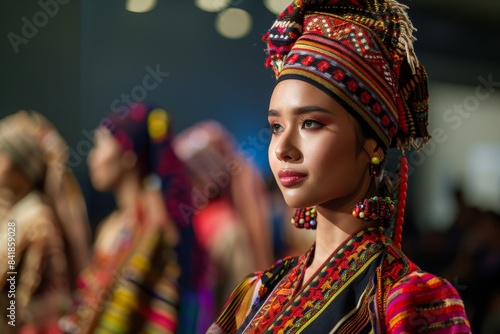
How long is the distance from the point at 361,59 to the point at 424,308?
51 centimetres

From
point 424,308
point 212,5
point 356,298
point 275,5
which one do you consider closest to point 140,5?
point 212,5

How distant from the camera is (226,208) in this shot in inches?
99.5

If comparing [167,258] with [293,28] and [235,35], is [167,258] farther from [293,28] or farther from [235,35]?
[293,28]

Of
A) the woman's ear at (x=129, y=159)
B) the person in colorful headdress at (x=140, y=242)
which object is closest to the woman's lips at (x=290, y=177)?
the person in colorful headdress at (x=140, y=242)

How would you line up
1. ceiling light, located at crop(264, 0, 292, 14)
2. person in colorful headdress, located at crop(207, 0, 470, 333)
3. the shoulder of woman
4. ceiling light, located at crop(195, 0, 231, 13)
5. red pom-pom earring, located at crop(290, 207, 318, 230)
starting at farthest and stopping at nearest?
ceiling light, located at crop(195, 0, 231, 13)
ceiling light, located at crop(264, 0, 292, 14)
red pom-pom earring, located at crop(290, 207, 318, 230)
person in colorful headdress, located at crop(207, 0, 470, 333)
the shoulder of woman

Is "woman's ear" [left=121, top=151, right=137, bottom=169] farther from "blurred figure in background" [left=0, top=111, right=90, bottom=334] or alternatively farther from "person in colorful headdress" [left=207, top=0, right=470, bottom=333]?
"person in colorful headdress" [left=207, top=0, right=470, bottom=333]

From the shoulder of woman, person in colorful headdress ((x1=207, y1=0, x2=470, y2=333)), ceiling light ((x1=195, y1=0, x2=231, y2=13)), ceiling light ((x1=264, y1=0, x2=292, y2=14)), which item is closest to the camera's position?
the shoulder of woman

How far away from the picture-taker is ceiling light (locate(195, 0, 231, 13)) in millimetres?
2582

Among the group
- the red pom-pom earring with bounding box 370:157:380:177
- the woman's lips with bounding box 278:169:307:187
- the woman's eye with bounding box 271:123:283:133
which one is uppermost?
the woman's eye with bounding box 271:123:283:133

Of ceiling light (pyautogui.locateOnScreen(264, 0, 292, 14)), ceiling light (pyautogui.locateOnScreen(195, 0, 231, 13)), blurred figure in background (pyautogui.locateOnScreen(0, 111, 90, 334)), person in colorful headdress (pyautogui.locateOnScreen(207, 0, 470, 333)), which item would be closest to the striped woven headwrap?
person in colorful headdress (pyautogui.locateOnScreen(207, 0, 470, 333))

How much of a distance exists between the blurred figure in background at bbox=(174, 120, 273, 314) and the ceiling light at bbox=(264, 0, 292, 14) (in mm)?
442

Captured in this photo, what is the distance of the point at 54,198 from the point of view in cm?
272

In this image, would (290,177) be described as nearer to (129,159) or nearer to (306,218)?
(306,218)

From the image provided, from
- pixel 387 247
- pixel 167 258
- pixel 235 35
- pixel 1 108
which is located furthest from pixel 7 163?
pixel 387 247
